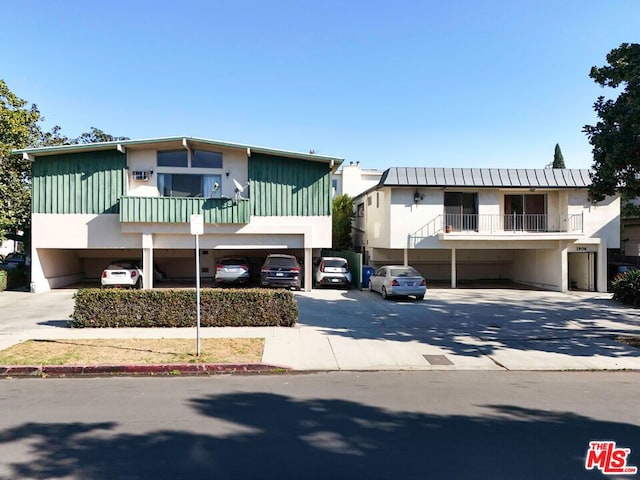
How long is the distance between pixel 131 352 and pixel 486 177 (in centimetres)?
1904

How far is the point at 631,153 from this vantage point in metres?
9.63

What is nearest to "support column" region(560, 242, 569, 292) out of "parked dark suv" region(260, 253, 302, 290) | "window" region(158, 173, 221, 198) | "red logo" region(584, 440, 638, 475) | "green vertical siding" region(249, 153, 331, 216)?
"green vertical siding" region(249, 153, 331, 216)

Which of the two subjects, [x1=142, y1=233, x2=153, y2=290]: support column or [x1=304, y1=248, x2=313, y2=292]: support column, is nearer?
[x1=142, y1=233, x2=153, y2=290]: support column

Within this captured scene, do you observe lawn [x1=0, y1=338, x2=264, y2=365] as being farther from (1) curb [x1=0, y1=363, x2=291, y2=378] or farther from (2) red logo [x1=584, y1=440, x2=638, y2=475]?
(2) red logo [x1=584, y1=440, x2=638, y2=475]

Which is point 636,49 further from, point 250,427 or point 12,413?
point 12,413

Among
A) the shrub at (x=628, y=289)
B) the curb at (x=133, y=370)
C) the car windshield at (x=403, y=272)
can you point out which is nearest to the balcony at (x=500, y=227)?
the car windshield at (x=403, y=272)

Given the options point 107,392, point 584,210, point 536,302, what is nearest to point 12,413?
point 107,392

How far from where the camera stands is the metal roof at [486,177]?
21.8m

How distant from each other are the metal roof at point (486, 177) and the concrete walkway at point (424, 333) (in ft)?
22.4

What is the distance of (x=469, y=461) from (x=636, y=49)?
1006 cm

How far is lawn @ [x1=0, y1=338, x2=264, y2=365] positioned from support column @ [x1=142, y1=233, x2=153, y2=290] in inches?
380

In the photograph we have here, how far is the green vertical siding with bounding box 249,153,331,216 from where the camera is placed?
20.2 m

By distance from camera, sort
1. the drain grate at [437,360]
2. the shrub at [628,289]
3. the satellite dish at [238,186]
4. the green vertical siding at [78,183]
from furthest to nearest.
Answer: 1. the satellite dish at [238,186]
2. the green vertical siding at [78,183]
3. the shrub at [628,289]
4. the drain grate at [437,360]

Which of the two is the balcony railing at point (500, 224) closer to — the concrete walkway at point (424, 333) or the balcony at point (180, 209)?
the concrete walkway at point (424, 333)
